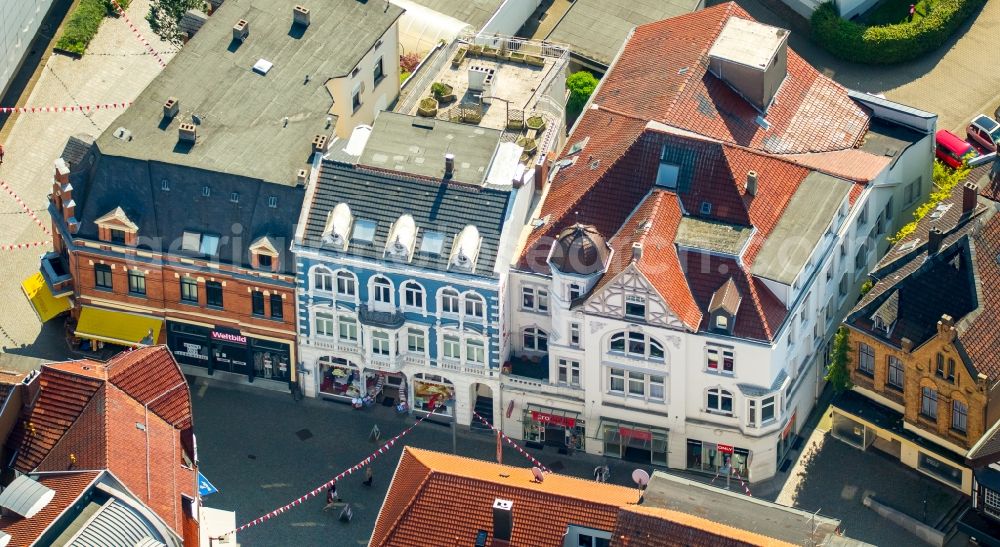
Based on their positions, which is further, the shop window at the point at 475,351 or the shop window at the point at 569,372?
the shop window at the point at 475,351

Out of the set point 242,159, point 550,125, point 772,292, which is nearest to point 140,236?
point 242,159

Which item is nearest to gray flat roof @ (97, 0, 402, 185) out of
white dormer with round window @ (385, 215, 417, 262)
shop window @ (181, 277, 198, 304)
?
shop window @ (181, 277, 198, 304)

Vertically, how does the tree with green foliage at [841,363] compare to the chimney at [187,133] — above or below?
below

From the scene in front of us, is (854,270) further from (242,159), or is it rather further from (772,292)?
(242,159)

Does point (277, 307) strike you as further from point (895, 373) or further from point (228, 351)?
point (895, 373)

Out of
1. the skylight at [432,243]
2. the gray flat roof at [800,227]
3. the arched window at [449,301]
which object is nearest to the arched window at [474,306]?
the arched window at [449,301]

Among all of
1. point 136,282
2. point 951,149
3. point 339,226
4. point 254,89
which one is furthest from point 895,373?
point 136,282

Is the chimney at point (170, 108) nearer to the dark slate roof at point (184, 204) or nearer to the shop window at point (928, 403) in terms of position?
the dark slate roof at point (184, 204)
